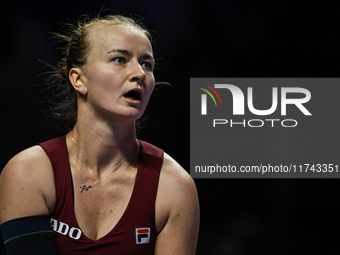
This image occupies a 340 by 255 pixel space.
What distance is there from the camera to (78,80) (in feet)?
5.55

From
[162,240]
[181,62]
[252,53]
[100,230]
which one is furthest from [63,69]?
[252,53]

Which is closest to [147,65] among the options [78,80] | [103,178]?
[78,80]

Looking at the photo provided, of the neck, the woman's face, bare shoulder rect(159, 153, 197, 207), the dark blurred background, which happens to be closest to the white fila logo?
bare shoulder rect(159, 153, 197, 207)

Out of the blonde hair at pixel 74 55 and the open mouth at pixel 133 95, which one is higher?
the blonde hair at pixel 74 55

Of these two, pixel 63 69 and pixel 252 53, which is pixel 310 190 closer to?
pixel 252 53

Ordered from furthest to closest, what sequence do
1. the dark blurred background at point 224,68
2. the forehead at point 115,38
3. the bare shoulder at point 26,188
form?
1. the dark blurred background at point 224,68
2. the forehead at point 115,38
3. the bare shoulder at point 26,188

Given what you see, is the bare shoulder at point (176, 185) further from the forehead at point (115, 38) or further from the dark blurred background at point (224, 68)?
the dark blurred background at point (224, 68)

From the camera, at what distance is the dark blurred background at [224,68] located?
2822 mm

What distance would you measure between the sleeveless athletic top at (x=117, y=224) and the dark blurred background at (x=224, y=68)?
3.99 ft

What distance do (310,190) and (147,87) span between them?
6.42 feet

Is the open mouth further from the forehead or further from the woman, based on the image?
the forehead

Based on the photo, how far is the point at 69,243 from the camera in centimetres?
154

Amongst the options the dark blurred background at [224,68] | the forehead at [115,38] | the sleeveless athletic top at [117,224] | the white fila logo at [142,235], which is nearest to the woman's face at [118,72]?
the forehead at [115,38]

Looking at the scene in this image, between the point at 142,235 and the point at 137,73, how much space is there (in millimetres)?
614
